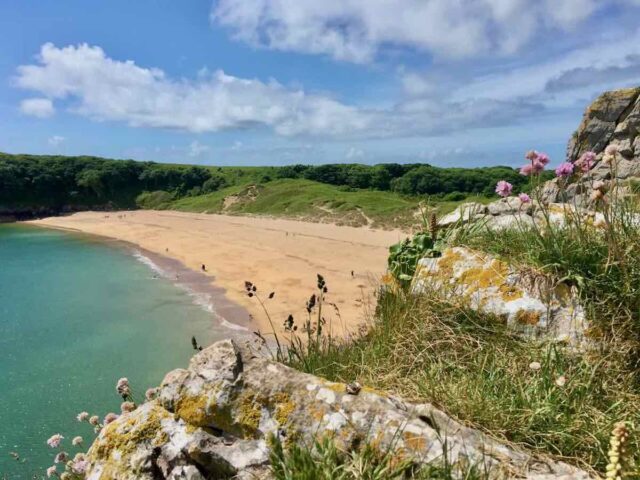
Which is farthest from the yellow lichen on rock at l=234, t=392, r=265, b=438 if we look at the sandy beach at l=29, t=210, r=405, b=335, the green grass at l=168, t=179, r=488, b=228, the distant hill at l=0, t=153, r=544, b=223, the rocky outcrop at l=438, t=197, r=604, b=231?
the distant hill at l=0, t=153, r=544, b=223

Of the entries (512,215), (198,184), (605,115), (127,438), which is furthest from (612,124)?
(198,184)

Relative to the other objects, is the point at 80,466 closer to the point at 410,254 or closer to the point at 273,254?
the point at 410,254

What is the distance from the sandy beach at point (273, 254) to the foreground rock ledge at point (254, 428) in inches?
234

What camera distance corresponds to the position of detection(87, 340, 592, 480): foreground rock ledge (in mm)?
2270

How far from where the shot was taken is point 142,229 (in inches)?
1762

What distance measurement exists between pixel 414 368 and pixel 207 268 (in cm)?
2361

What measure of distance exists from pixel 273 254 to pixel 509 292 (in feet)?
83.5

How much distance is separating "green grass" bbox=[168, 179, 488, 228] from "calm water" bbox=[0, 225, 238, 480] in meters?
18.0

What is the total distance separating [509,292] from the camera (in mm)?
3723

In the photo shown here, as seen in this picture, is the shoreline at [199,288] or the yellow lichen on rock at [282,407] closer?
the yellow lichen on rock at [282,407]

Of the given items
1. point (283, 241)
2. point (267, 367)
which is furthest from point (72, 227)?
point (267, 367)

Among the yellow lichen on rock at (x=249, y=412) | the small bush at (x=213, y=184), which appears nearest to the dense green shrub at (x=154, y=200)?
the small bush at (x=213, y=184)

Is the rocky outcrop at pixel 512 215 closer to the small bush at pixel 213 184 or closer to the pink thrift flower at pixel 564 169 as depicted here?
the pink thrift flower at pixel 564 169

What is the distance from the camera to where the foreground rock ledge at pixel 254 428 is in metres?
2.27
